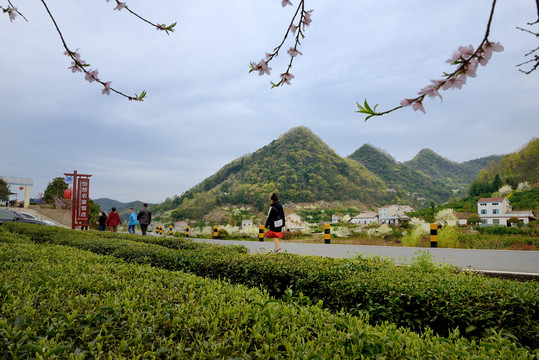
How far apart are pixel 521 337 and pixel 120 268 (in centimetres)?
366

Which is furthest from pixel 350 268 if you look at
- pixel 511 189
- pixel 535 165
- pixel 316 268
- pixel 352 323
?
pixel 535 165

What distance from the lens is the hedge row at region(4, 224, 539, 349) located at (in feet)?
8.53

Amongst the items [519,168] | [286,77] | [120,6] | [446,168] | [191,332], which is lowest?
[191,332]

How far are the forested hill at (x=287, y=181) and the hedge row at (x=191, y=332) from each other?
2196 inches

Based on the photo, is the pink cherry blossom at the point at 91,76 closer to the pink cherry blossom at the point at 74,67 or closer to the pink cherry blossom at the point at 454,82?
the pink cherry blossom at the point at 74,67

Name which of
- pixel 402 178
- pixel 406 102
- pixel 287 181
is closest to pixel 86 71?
pixel 406 102

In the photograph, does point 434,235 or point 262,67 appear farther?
point 434,235

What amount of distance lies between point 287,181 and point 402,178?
33.3 m

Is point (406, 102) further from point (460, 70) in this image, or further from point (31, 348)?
point (31, 348)

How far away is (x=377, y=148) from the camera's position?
9525 cm

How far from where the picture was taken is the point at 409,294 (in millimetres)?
2854

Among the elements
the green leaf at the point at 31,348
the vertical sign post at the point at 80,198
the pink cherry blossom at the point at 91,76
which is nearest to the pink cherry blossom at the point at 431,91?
the green leaf at the point at 31,348

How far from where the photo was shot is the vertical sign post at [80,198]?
17.7 m

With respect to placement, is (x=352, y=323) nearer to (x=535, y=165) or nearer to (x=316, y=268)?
(x=316, y=268)
